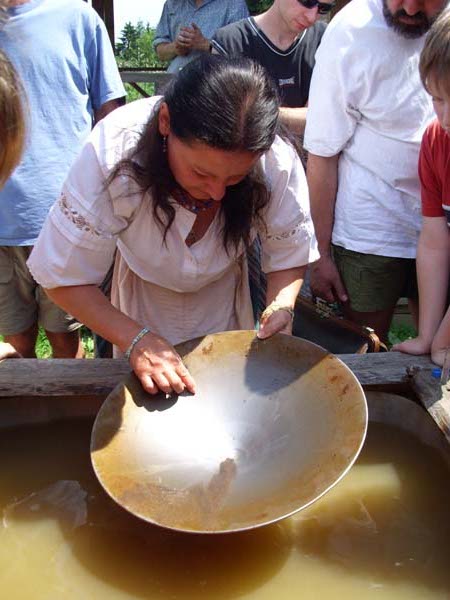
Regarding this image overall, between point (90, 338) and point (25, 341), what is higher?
point (25, 341)

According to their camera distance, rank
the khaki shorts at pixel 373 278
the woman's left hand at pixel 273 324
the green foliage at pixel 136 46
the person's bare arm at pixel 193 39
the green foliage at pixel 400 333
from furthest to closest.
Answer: the green foliage at pixel 136 46 < the green foliage at pixel 400 333 < the person's bare arm at pixel 193 39 < the khaki shorts at pixel 373 278 < the woman's left hand at pixel 273 324

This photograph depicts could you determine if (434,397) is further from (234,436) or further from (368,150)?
(368,150)

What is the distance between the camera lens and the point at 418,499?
61.4 inches

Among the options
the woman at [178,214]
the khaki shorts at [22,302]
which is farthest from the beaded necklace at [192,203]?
the khaki shorts at [22,302]

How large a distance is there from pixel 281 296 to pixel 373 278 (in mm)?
470

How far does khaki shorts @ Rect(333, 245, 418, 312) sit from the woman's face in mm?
709

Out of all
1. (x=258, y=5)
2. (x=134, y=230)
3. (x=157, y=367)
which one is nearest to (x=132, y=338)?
(x=157, y=367)

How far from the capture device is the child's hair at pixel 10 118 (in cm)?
112

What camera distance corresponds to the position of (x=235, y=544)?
146 centimetres

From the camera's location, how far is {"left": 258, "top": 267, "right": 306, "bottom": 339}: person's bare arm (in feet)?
5.49

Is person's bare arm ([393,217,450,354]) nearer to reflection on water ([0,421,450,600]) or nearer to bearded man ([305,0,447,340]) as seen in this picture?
bearded man ([305,0,447,340])

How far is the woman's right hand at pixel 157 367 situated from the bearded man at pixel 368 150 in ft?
2.50

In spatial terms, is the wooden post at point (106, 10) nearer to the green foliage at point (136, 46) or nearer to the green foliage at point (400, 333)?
the green foliage at point (400, 333)

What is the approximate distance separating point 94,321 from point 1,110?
57cm
